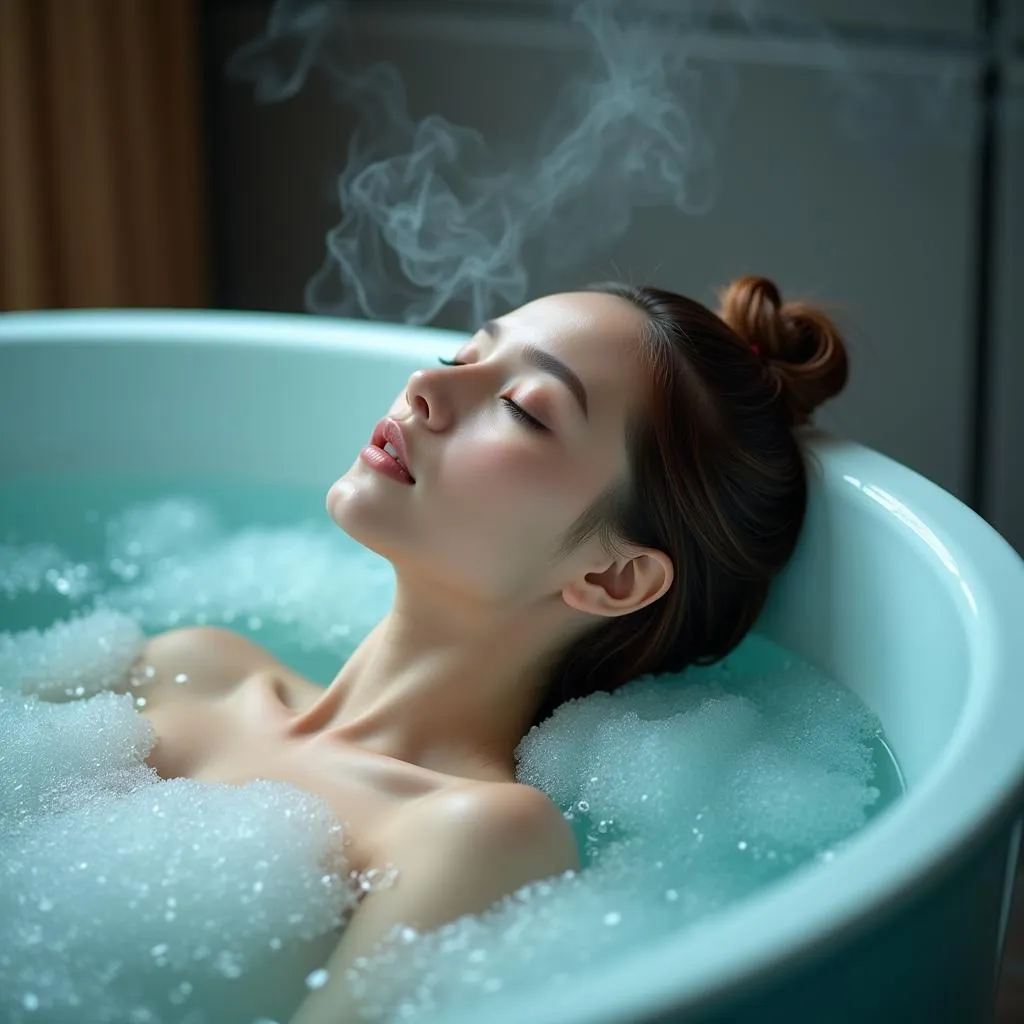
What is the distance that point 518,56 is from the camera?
246 cm

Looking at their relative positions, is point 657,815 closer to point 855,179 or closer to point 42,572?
point 42,572

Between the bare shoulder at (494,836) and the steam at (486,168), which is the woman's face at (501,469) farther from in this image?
the steam at (486,168)

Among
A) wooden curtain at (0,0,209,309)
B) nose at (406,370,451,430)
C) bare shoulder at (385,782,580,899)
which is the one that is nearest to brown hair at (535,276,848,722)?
nose at (406,370,451,430)

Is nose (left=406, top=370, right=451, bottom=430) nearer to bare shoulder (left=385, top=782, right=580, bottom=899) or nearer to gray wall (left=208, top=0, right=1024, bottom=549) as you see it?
bare shoulder (left=385, top=782, right=580, bottom=899)

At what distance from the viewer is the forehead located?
3.84 ft

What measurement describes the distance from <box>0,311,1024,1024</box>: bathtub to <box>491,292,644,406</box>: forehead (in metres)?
0.24

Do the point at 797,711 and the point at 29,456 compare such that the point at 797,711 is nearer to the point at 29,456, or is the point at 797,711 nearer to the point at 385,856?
the point at 385,856

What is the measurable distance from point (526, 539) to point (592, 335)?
176 millimetres

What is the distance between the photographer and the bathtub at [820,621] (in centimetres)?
69

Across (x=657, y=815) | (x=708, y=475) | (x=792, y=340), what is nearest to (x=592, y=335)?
(x=708, y=475)

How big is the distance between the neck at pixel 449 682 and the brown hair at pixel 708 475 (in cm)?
5

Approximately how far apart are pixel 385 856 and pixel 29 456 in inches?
38.8

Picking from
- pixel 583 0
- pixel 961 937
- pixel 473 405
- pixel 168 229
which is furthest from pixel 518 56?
pixel 961 937

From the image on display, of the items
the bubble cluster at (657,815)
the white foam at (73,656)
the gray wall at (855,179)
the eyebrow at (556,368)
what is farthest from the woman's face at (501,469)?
the gray wall at (855,179)
